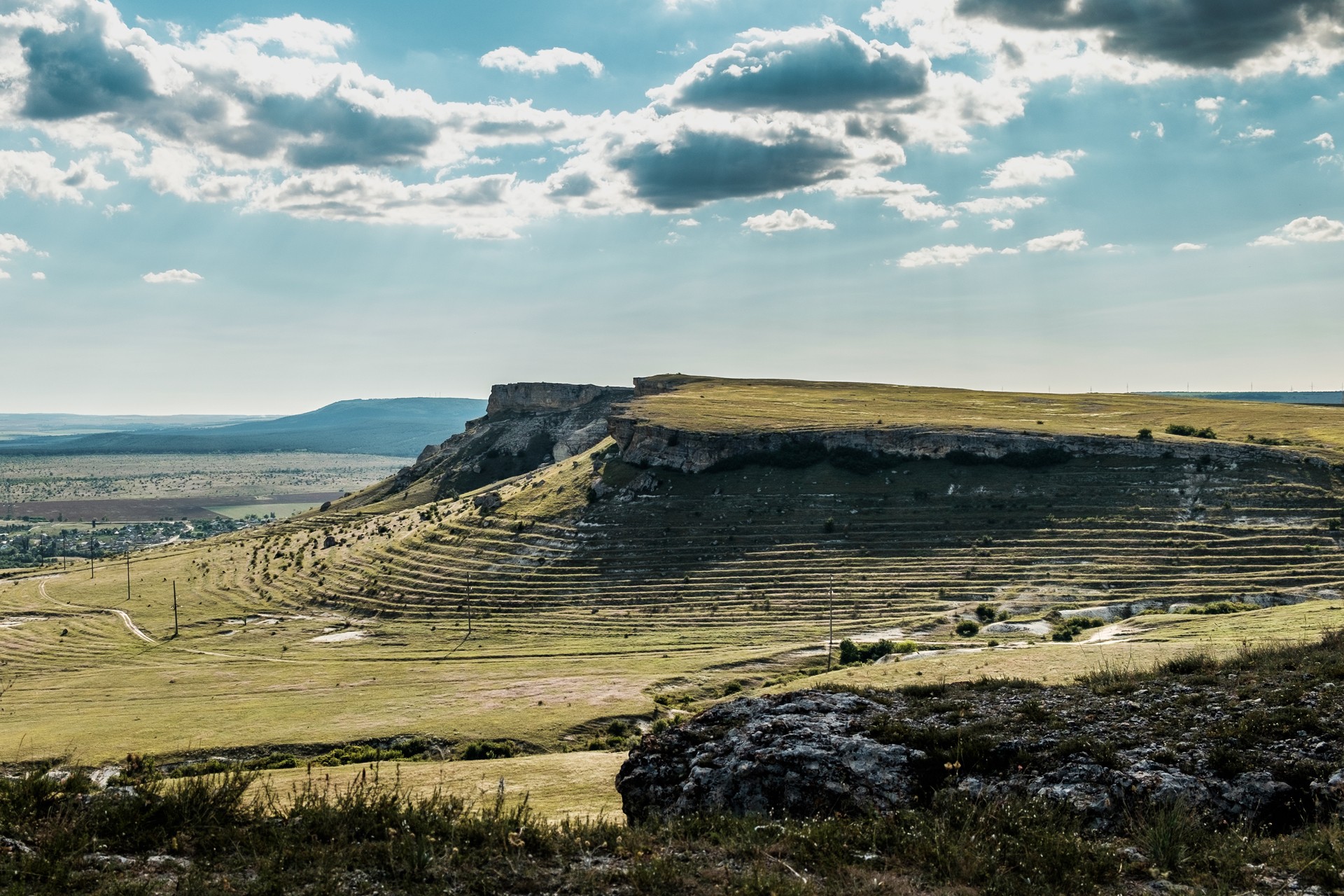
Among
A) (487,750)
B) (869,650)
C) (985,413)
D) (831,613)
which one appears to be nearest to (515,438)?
(985,413)

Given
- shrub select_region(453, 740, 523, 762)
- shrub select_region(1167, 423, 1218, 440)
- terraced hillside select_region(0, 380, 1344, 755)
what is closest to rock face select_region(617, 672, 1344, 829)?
shrub select_region(453, 740, 523, 762)

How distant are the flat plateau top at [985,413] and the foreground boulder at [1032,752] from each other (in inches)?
3347

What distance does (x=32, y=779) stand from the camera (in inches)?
554

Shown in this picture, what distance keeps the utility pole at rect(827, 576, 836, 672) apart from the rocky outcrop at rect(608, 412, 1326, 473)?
27146 mm

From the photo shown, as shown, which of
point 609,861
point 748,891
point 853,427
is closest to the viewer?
point 748,891

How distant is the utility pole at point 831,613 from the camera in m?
57.3

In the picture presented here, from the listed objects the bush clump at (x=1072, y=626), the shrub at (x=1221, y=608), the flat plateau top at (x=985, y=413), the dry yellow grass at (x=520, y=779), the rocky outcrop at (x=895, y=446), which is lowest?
the bush clump at (x=1072, y=626)

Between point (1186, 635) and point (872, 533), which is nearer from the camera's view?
point (1186, 635)

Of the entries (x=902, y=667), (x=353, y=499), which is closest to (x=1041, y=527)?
(x=902, y=667)

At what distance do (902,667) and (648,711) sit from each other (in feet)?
41.1

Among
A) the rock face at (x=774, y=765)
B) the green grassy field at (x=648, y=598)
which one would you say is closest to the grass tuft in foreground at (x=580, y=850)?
the rock face at (x=774, y=765)

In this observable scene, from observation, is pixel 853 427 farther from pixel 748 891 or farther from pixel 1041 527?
pixel 748 891

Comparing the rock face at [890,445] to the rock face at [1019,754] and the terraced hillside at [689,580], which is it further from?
the rock face at [1019,754]

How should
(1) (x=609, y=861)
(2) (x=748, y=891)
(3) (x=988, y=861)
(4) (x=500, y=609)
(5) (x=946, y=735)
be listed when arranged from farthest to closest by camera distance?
(4) (x=500, y=609) < (5) (x=946, y=735) < (1) (x=609, y=861) < (3) (x=988, y=861) < (2) (x=748, y=891)
